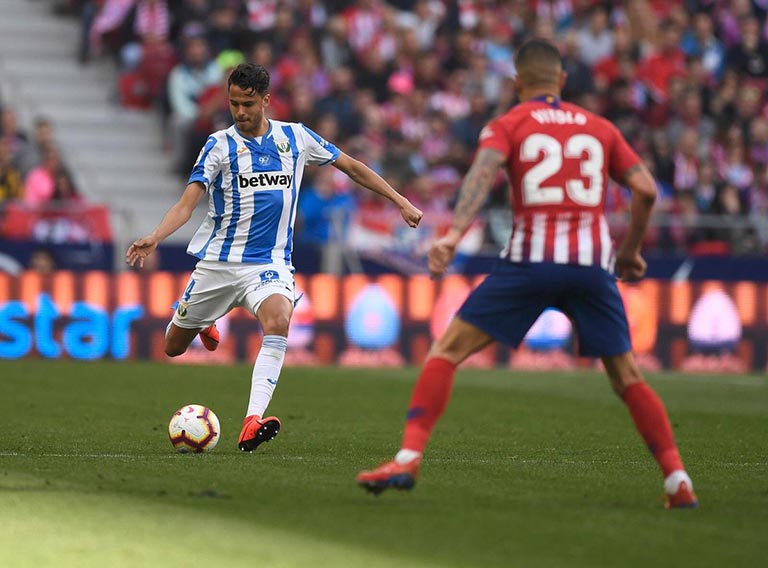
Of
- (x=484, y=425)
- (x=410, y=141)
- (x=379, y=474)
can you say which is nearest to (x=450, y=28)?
(x=410, y=141)

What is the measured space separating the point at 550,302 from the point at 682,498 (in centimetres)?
106

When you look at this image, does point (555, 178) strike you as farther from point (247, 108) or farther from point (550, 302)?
point (247, 108)

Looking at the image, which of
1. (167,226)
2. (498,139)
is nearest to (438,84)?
(167,226)

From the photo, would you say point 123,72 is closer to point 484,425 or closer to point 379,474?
point 484,425

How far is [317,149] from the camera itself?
984 centimetres

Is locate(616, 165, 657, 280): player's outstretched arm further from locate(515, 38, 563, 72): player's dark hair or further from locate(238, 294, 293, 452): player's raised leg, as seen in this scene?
locate(238, 294, 293, 452): player's raised leg

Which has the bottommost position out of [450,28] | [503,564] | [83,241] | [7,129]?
[503,564]

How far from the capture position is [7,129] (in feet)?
63.3

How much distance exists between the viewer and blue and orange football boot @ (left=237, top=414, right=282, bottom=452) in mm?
9031

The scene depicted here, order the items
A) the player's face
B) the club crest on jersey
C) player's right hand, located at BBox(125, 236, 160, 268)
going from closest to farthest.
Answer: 1. player's right hand, located at BBox(125, 236, 160, 268)
2. the player's face
3. the club crest on jersey

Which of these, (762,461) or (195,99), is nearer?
(762,461)

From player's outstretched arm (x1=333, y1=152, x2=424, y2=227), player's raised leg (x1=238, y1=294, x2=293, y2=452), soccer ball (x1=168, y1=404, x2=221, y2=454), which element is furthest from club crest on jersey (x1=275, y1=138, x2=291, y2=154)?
soccer ball (x1=168, y1=404, x2=221, y2=454)

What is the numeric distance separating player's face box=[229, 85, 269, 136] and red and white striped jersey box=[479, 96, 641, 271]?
8.87ft

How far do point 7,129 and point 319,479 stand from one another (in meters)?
12.6
